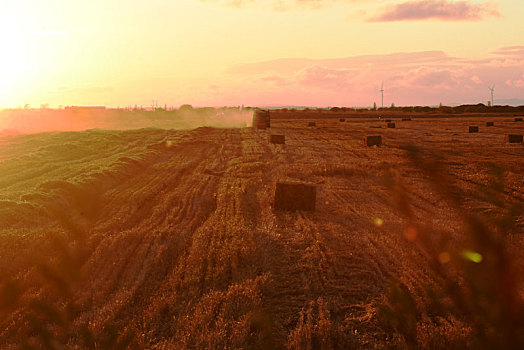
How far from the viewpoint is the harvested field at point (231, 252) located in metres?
5.35

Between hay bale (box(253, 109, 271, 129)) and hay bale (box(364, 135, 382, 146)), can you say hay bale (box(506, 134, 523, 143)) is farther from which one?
hay bale (box(253, 109, 271, 129))

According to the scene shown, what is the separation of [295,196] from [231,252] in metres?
3.48

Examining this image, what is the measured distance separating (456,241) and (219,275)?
4.89 metres

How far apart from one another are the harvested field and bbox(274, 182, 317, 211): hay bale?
0.96 feet

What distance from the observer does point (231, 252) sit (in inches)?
298

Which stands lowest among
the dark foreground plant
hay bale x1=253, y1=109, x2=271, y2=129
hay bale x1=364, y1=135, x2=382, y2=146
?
the dark foreground plant

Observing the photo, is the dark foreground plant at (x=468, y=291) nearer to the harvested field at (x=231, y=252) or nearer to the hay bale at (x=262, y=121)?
the harvested field at (x=231, y=252)

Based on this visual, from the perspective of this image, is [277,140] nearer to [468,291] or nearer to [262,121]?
[262,121]

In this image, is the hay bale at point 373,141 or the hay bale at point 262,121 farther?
the hay bale at point 262,121

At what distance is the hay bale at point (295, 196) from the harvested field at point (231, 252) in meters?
0.29

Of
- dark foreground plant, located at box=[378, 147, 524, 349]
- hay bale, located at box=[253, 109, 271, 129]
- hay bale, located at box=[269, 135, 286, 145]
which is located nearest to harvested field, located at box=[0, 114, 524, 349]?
dark foreground plant, located at box=[378, 147, 524, 349]

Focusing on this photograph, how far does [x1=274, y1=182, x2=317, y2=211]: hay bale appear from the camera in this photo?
10.6m

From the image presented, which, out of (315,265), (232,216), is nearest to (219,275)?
(315,265)

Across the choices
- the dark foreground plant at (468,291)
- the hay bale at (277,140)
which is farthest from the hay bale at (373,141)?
the dark foreground plant at (468,291)
